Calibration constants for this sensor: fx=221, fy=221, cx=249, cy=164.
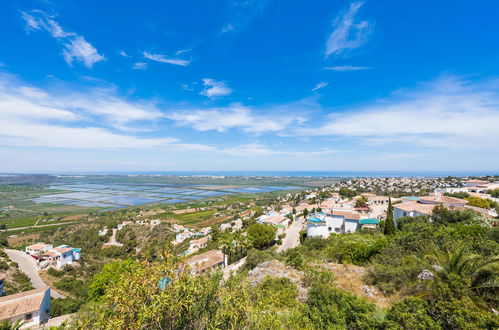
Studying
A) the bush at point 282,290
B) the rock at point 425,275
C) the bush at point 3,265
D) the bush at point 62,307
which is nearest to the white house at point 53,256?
the bush at point 3,265

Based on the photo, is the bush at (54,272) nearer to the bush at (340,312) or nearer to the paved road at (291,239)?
the paved road at (291,239)

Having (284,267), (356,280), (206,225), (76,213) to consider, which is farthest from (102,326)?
(76,213)

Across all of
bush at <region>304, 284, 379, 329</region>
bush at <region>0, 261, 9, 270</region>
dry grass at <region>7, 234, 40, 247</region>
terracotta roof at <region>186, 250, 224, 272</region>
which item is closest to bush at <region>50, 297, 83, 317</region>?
terracotta roof at <region>186, 250, 224, 272</region>

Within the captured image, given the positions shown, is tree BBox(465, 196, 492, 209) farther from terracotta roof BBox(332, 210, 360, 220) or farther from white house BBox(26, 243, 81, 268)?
white house BBox(26, 243, 81, 268)

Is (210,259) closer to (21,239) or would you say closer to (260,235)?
(260,235)

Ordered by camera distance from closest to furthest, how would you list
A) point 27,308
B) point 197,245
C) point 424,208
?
point 27,308 < point 424,208 < point 197,245

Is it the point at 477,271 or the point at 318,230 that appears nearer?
the point at 477,271

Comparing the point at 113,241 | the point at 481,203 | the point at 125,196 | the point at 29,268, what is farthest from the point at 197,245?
A: the point at 125,196

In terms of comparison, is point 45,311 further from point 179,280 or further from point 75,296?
point 179,280
